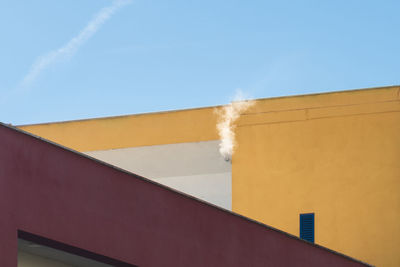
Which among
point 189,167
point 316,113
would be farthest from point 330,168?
point 189,167

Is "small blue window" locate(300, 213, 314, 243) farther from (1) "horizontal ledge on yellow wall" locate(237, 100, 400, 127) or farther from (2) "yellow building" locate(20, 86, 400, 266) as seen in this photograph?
(1) "horizontal ledge on yellow wall" locate(237, 100, 400, 127)

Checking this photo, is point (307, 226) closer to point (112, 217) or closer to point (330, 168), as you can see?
point (330, 168)

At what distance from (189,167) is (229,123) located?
69.7 inches

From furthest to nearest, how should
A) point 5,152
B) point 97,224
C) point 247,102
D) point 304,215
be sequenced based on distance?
1. point 247,102
2. point 304,215
3. point 97,224
4. point 5,152

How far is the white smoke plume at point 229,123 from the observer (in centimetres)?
2762

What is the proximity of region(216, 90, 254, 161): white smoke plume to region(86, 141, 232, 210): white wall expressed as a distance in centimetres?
29

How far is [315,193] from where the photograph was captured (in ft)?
86.4

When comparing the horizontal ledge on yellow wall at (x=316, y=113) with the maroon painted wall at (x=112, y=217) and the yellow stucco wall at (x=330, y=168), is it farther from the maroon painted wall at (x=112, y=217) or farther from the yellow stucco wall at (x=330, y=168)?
the maroon painted wall at (x=112, y=217)

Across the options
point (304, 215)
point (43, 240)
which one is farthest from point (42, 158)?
point (304, 215)

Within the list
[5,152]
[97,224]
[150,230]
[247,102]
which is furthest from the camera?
[247,102]

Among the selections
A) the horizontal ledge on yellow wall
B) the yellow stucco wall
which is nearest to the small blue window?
the yellow stucco wall

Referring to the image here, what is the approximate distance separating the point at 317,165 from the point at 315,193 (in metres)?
0.81

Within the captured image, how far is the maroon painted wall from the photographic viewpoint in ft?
43.4

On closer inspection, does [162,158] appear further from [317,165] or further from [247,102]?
[317,165]
